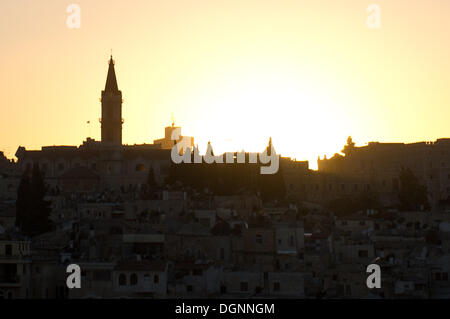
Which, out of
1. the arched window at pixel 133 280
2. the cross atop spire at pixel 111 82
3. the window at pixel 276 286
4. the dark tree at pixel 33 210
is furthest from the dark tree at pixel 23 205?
the cross atop spire at pixel 111 82

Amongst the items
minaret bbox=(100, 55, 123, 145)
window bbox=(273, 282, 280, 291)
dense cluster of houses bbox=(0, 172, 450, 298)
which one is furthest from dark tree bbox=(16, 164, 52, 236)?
minaret bbox=(100, 55, 123, 145)

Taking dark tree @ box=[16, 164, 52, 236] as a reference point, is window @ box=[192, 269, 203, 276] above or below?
below

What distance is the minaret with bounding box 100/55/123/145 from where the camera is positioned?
9906 centimetres

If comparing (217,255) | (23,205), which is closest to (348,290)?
(217,255)

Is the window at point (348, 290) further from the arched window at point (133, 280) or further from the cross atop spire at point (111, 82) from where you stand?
the cross atop spire at point (111, 82)

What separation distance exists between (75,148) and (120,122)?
4529mm

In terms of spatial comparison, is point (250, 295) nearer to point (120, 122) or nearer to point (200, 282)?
point (200, 282)

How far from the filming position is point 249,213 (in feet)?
206

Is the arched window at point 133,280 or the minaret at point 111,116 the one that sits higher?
the minaret at point 111,116

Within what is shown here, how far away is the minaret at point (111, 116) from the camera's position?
99.1m

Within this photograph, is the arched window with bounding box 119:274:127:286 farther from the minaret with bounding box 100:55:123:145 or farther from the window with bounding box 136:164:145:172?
the minaret with bounding box 100:55:123:145

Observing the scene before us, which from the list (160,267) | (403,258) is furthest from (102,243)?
(403,258)
